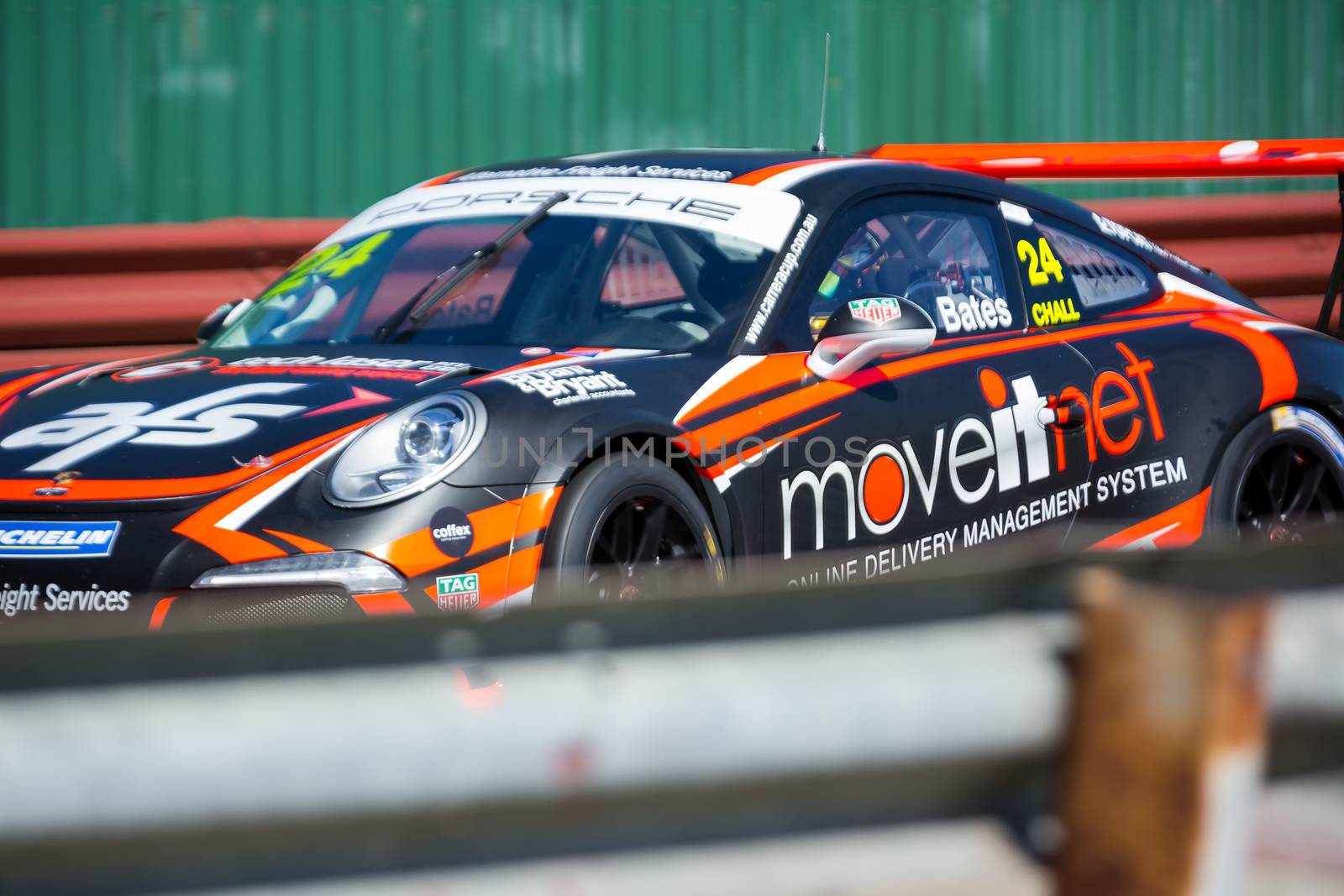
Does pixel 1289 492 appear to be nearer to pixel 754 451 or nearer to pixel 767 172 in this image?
pixel 767 172

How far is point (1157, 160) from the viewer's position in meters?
5.07

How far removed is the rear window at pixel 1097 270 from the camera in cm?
472

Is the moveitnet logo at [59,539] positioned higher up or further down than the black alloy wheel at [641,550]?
higher up

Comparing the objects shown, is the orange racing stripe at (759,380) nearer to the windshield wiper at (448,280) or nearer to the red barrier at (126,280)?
the windshield wiper at (448,280)

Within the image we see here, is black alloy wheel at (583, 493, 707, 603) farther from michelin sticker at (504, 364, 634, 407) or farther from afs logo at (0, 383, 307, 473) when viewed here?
afs logo at (0, 383, 307, 473)

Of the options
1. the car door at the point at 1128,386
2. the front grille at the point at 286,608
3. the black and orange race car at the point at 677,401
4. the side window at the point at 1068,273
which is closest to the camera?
Result: the front grille at the point at 286,608

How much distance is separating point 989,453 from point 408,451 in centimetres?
155

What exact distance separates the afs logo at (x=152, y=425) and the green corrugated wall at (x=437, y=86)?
3627mm

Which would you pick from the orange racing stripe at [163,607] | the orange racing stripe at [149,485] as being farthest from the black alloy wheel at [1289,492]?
the orange racing stripe at [163,607]

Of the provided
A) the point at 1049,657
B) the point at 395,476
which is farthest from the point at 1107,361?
the point at 1049,657

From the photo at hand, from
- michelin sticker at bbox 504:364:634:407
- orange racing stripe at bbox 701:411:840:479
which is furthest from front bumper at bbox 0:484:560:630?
orange racing stripe at bbox 701:411:840:479

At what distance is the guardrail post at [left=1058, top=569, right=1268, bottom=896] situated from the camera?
63.3 inches

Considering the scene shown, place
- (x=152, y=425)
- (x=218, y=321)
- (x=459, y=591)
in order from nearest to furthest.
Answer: (x=459, y=591)
(x=152, y=425)
(x=218, y=321)

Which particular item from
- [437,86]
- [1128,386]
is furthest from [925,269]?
[437,86]
